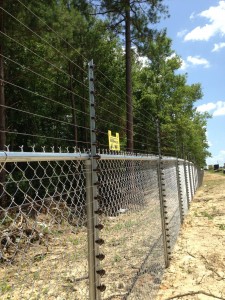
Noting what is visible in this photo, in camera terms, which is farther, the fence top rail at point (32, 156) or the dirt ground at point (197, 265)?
the dirt ground at point (197, 265)

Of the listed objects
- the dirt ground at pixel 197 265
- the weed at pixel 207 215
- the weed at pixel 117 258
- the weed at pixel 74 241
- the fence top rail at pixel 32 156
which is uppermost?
the fence top rail at pixel 32 156

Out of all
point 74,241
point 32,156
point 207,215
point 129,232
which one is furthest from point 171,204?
point 32,156

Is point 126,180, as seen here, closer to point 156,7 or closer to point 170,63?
point 156,7

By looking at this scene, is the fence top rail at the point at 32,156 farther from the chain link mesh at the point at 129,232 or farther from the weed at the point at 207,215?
the weed at the point at 207,215

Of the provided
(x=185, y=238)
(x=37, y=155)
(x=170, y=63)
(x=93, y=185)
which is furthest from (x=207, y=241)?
Result: (x=170, y=63)

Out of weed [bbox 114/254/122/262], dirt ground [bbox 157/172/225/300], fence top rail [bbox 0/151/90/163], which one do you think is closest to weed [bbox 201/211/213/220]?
dirt ground [bbox 157/172/225/300]

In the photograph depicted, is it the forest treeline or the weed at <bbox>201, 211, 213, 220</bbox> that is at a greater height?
the forest treeline

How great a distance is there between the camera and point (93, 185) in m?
2.57

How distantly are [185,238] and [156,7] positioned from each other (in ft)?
42.1

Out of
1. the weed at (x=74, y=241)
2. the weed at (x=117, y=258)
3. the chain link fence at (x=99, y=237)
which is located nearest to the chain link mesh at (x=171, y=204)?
the chain link fence at (x=99, y=237)

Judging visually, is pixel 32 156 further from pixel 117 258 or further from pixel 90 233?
pixel 117 258

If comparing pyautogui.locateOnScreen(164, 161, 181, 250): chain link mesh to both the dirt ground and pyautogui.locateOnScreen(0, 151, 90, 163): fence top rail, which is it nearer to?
the dirt ground

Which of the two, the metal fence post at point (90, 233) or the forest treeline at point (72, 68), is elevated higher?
the forest treeline at point (72, 68)

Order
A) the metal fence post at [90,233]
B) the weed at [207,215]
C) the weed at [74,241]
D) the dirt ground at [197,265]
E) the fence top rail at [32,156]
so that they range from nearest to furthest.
A: the fence top rail at [32,156] → the metal fence post at [90,233] → the weed at [74,241] → the dirt ground at [197,265] → the weed at [207,215]
